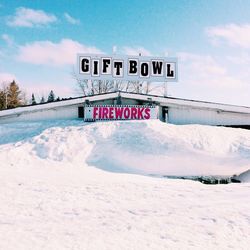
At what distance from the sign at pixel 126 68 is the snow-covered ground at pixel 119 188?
14.4 ft

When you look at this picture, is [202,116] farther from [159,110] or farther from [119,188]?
[119,188]

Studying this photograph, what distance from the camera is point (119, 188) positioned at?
1078 cm

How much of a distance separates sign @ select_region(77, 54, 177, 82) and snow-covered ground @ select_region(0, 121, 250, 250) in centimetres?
440

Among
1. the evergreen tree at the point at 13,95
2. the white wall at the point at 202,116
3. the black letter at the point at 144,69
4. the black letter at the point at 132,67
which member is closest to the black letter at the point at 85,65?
the black letter at the point at 132,67

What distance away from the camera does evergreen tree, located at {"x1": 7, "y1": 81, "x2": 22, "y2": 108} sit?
6117cm

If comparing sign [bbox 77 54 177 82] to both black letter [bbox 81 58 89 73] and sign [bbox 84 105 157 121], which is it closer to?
black letter [bbox 81 58 89 73]

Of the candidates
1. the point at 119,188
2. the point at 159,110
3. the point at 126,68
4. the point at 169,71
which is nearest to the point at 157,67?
the point at 169,71

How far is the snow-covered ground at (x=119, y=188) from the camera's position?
664 centimetres

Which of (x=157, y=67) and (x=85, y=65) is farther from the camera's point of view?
(x=157, y=67)

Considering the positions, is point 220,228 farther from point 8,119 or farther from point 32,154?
point 8,119

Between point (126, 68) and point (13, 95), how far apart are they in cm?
4700

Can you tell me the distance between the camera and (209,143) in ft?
54.7

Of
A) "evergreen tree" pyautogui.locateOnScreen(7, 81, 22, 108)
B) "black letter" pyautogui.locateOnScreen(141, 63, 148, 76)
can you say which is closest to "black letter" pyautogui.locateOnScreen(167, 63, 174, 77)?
"black letter" pyautogui.locateOnScreen(141, 63, 148, 76)

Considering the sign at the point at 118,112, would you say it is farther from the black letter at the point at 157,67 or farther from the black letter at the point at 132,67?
the black letter at the point at 157,67
